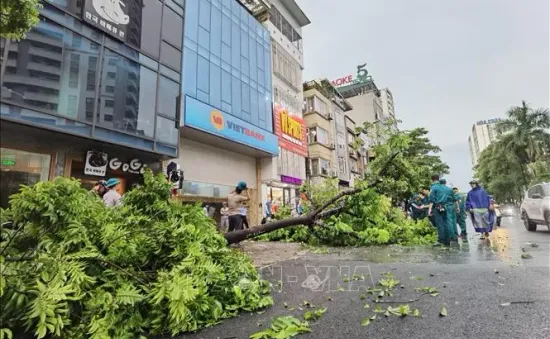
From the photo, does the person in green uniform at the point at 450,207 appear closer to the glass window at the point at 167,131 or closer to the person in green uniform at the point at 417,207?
the person in green uniform at the point at 417,207

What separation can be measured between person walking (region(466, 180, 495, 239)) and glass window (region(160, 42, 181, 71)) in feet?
40.1

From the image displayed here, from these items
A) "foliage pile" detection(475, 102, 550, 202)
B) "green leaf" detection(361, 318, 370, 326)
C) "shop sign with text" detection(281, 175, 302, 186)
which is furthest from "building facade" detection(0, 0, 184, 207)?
"foliage pile" detection(475, 102, 550, 202)

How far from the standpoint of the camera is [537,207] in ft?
32.9

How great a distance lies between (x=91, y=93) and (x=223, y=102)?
1338 centimetres

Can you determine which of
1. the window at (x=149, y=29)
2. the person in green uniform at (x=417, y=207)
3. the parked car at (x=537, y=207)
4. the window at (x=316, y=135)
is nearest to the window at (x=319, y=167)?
the window at (x=316, y=135)

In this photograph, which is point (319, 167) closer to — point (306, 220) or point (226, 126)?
point (226, 126)

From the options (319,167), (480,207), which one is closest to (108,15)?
(480,207)

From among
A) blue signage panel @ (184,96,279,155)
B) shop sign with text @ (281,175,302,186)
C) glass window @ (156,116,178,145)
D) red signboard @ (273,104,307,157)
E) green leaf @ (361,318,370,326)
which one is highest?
red signboard @ (273,104,307,157)

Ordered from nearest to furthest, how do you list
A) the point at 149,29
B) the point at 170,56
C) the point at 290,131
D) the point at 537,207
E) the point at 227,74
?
the point at 537,207, the point at 149,29, the point at 170,56, the point at 227,74, the point at 290,131

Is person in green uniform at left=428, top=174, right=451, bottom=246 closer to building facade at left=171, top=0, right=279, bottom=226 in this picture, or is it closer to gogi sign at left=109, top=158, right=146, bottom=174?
gogi sign at left=109, top=158, right=146, bottom=174

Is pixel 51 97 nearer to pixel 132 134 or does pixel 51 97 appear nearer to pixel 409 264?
pixel 409 264

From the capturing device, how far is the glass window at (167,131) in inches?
472

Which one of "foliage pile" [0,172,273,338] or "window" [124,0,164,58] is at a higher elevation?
"window" [124,0,164,58]

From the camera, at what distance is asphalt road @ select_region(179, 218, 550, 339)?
2.59 meters
